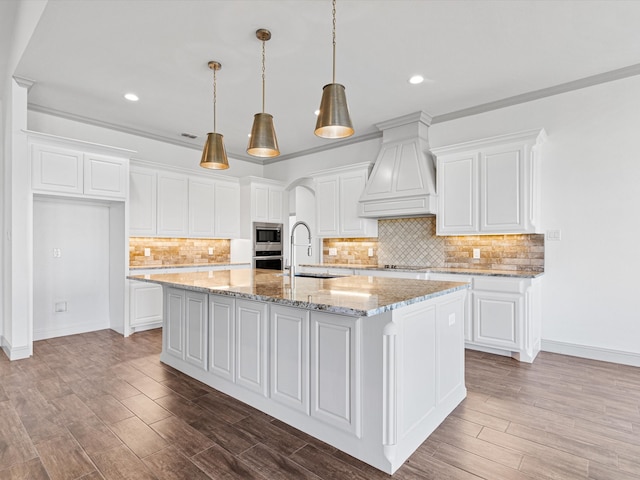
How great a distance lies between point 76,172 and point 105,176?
323mm

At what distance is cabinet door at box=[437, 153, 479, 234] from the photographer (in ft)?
14.0

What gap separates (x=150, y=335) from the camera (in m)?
4.79

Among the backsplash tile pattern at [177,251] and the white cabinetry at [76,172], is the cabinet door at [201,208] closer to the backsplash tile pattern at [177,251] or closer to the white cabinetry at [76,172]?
the backsplash tile pattern at [177,251]

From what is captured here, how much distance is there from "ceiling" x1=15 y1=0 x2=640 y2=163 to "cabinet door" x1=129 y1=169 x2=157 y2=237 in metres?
0.92

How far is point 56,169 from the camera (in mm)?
4133

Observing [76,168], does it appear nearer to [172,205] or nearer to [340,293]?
[172,205]

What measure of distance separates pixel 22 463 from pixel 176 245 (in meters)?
4.10

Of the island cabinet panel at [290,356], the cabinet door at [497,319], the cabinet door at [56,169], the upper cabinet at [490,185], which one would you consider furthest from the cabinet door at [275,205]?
the island cabinet panel at [290,356]

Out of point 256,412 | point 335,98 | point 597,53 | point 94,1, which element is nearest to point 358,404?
point 256,412

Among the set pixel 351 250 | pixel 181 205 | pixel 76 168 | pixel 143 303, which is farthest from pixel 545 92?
pixel 143 303

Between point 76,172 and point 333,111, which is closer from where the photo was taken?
point 333,111

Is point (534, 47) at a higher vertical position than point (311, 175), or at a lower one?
higher

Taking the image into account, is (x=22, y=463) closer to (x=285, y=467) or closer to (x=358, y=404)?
(x=285, y=467)

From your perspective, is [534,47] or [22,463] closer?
[22,463]
